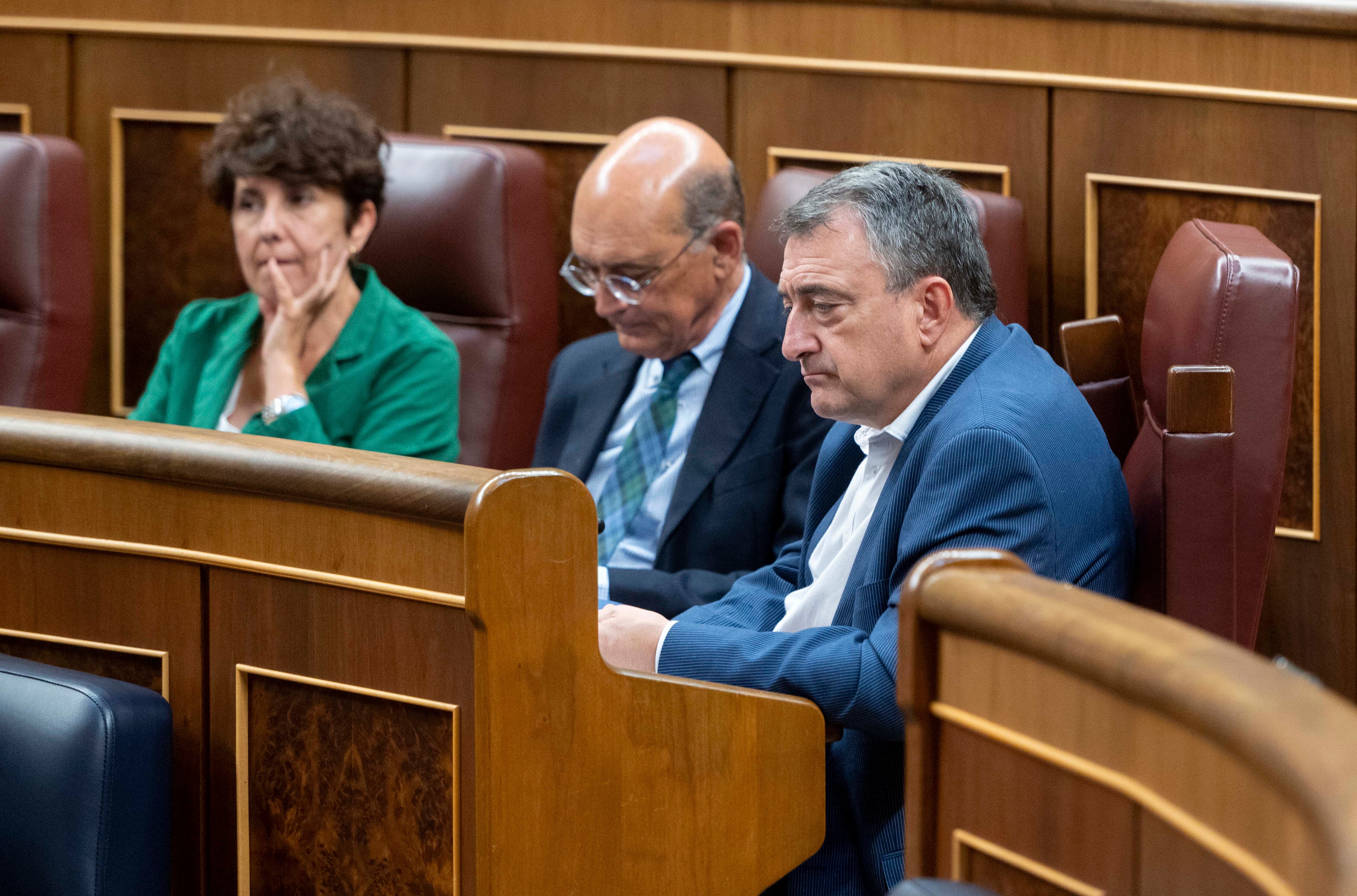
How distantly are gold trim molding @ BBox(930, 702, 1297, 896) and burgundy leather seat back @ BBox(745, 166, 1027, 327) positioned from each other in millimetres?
1201

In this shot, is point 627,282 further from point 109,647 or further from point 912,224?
point 109,647

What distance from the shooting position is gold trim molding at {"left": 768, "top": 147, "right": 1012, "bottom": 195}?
7.92ft

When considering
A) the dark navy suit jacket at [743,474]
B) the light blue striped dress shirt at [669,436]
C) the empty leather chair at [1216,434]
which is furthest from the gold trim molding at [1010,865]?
the light blue striped dress shirt at [669,436]

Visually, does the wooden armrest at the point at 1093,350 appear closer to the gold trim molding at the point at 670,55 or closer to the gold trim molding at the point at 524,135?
the gold trim molding at the point at 670,55

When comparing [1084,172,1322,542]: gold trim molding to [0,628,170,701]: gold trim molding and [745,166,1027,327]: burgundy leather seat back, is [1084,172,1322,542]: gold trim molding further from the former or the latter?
[0,628,170,701]: gold trim molding

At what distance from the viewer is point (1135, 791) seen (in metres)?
0.85

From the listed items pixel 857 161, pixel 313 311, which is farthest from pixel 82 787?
pixel 857 161

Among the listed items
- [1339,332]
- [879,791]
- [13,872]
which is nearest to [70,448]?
[13,872]

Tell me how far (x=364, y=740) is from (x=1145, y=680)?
2.48ft

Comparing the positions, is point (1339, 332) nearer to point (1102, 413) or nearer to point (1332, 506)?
point (1332, 506)

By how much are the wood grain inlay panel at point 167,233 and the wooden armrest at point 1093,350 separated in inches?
67.9

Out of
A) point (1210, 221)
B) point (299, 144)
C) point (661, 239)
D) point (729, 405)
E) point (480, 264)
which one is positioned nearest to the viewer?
point (729, 405)

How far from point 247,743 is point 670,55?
1662mm

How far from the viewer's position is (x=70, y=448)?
1.41m
